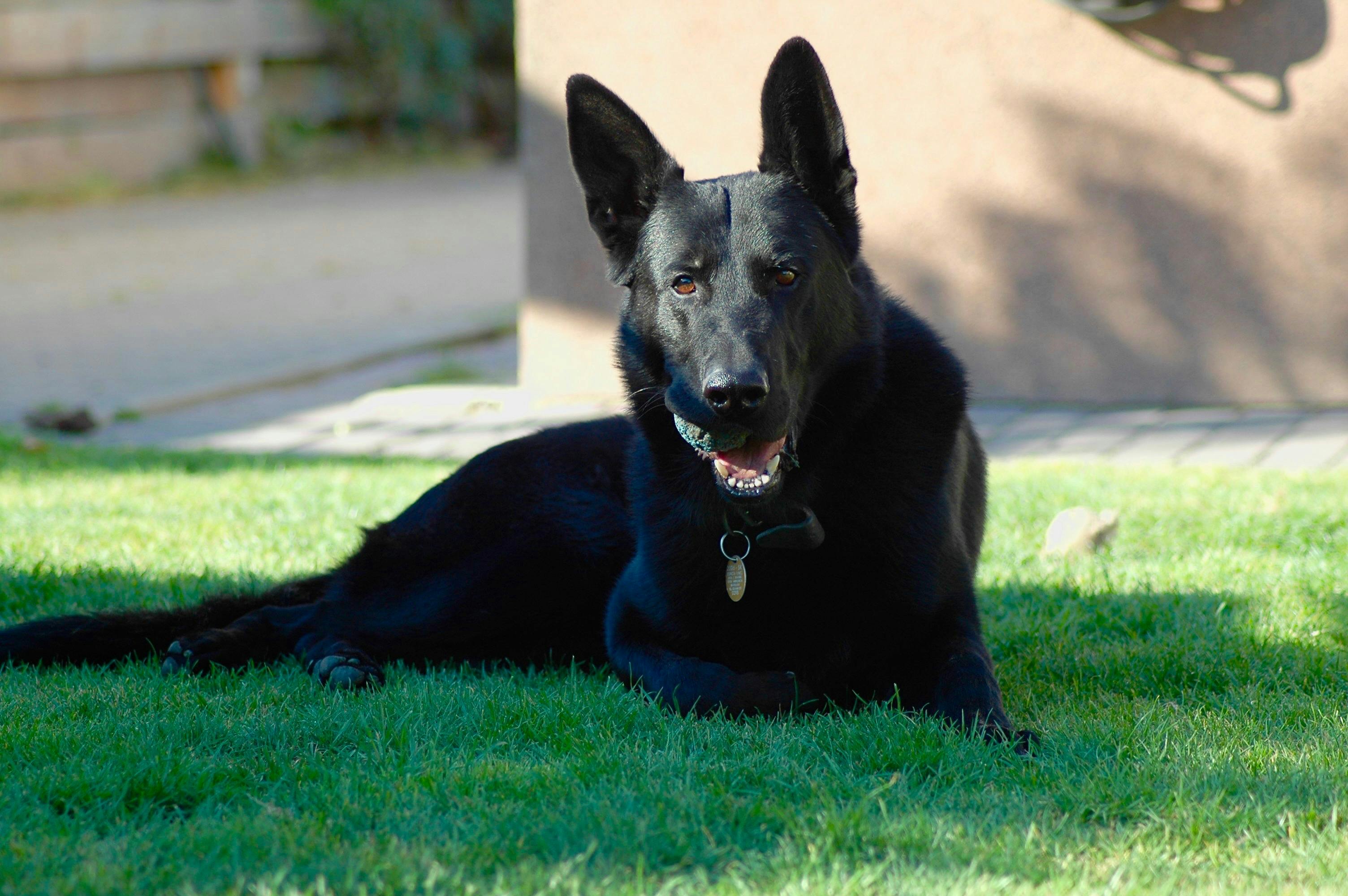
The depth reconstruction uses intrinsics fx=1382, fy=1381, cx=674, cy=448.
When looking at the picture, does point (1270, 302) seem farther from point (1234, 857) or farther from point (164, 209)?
point (164, 209)

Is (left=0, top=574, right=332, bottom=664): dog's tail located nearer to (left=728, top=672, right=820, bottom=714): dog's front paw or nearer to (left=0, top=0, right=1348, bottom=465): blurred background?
(left=728, top=672, right=820, bottom=714): dog's front paw

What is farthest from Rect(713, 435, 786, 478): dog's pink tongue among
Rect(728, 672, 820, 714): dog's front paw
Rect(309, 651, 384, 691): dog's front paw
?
Rect(309, 651, 384, 691): dog's front paw

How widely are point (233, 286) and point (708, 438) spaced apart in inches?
378

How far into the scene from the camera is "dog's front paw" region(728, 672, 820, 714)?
282 centimetres

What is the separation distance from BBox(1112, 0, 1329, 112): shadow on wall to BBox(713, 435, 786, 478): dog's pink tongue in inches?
178

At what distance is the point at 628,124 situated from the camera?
3121 millimetres

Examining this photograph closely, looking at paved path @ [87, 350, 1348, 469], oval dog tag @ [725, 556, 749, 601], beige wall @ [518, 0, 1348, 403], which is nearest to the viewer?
oval dog tag @ [725, 556, 749, 601]

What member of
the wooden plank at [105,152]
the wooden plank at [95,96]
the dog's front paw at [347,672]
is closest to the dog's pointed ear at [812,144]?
the dog's front paw at [347,672]

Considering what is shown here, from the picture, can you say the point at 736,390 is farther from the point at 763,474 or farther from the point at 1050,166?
the point at 1050,166

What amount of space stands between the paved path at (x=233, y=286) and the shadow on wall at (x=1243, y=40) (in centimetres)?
468

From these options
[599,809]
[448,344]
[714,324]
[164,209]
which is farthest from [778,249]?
[164,209]

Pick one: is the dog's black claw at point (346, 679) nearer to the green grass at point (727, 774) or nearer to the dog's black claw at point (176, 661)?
the green grass at point (727, 774)

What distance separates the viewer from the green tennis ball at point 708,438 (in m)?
2.75

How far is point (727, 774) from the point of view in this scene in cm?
246
